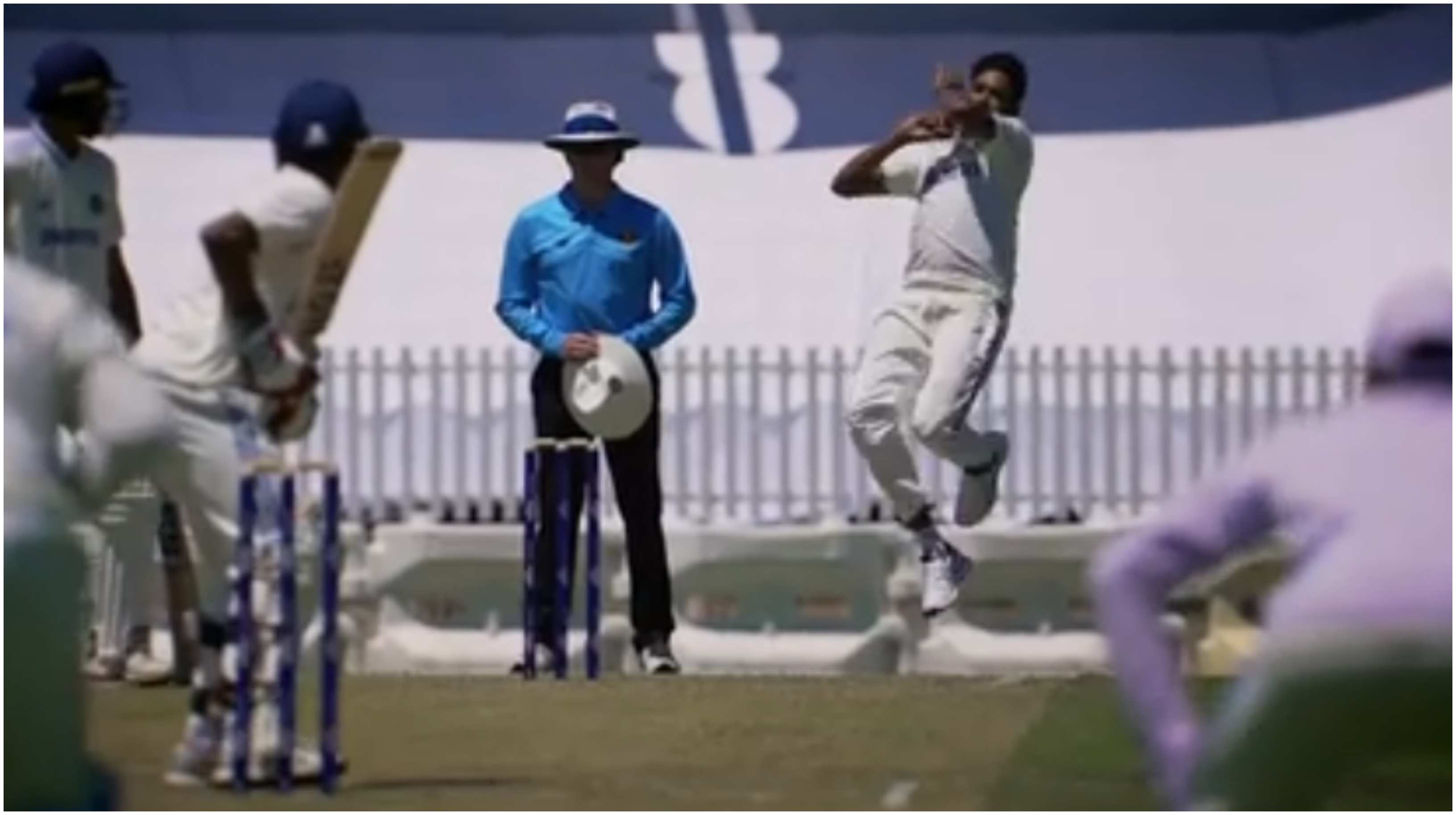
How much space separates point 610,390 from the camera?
1614 centimetres

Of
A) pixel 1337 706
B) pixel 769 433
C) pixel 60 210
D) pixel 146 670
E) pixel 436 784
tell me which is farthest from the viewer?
pixel 769 433

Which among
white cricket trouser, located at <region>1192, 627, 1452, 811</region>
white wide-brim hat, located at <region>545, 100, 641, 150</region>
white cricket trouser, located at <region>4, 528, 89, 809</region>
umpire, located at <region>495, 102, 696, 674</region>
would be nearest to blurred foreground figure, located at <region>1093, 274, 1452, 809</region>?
white cricket trouser, located at <region>1192, 627, 1452, 811</region>

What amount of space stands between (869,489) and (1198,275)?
128 inches

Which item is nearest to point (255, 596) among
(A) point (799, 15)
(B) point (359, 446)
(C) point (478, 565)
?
(C) point (478, 565)

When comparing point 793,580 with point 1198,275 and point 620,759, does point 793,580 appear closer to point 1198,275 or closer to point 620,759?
point 1198,275

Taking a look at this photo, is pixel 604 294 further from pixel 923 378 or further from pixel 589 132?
pixel 923 378

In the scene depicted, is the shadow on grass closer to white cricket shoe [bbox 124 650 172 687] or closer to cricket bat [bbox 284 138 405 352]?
cricket bat [bbox 284 138 405 352]

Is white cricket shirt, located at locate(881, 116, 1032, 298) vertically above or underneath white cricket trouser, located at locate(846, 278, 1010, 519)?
above

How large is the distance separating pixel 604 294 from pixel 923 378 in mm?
1029

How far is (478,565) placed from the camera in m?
21.4

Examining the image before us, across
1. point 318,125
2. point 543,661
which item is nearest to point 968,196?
point 543,661

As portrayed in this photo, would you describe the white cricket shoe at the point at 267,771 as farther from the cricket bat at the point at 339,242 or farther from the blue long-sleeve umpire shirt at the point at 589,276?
the blue long-sleeve umpire shirt at the point at 589,276

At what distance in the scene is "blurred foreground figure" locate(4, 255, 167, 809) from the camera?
9.20 meters

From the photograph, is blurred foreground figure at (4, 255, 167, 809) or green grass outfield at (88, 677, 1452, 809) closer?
blurred foreground figure at (4, 255, 167, 809)
